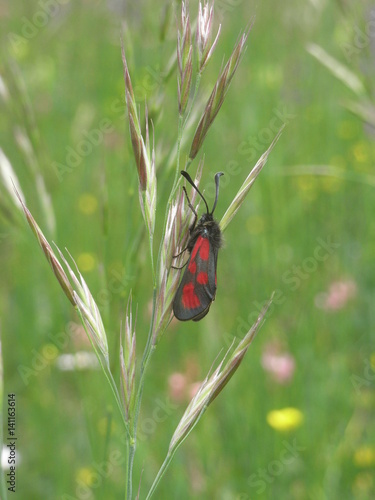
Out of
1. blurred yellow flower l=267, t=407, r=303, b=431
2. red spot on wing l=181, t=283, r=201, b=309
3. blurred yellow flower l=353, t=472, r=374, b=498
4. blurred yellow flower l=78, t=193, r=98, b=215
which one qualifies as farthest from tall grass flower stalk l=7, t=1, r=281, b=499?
blurred yellow flower l=78, t=193, r=98, b=215

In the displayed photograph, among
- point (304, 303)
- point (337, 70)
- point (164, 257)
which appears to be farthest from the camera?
point (304, 303)

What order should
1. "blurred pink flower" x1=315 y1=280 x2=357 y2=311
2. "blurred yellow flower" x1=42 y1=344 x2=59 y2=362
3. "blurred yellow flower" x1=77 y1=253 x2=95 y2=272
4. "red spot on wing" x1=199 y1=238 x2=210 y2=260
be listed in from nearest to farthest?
"red spot on wing" x1=199 y1=238 x2=210 y2=260, "blurred yellow flower" x1=42 y1=344 x2=59 y2=362, "blurred pink flower" x1=315 y1=280 x2=357 y2=311, "blurred yellow flower" x1=77 y1=253 x2=95 y2=272

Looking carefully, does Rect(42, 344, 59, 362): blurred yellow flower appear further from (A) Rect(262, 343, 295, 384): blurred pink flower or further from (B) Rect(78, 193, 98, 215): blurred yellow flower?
(B) Rect(78, 193, 98, 215): blurred yellow flower

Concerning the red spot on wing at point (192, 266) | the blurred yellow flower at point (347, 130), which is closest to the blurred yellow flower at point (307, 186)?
the blurred yellow flower at point (347, 130)

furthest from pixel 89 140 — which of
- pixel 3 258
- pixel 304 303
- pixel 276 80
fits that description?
pixel 304 303

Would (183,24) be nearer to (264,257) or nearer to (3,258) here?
(264,257)

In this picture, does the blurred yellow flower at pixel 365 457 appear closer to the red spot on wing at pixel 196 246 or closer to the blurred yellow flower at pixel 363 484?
the blurred yellow flower at pixel 363 484
